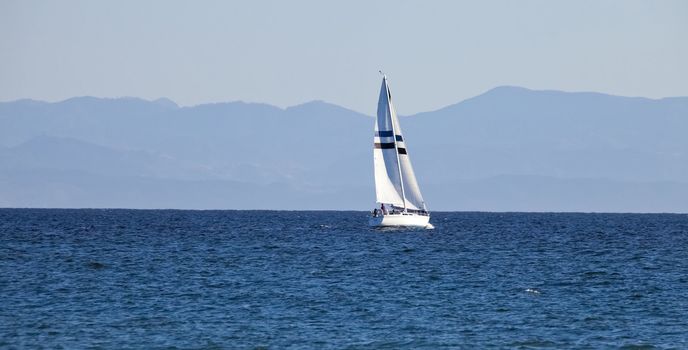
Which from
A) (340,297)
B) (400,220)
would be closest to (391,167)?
(400,220)

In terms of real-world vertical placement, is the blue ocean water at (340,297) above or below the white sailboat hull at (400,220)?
below

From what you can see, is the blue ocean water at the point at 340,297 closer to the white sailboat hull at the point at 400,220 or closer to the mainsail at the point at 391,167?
the white sailboat hull at the point at 400,220

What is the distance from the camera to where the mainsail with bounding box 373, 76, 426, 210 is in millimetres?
111006

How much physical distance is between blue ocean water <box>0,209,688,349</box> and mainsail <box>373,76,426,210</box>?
657 inches

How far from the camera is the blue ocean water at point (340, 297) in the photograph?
45.8 metres

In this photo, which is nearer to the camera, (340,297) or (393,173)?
(340,297)

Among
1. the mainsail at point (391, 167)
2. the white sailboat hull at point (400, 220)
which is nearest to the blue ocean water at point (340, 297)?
the white sailboat hull at point (400, 220)

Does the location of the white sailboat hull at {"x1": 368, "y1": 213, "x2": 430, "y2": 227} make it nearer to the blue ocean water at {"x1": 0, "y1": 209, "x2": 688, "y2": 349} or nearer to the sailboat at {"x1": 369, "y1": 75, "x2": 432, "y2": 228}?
the sailboat at {"x1": 369, "y1": 75, "x2": 432, "y2": 228}

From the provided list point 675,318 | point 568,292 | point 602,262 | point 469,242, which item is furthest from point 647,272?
point 469,242

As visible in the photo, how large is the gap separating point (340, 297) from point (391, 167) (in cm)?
5460

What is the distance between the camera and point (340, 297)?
5781 centimetres

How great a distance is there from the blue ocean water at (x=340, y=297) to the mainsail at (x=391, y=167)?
16.7 metres

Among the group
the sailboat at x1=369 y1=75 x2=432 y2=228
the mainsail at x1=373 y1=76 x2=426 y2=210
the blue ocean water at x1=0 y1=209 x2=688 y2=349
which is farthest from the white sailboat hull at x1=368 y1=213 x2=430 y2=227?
the blue ocean water at x1=0 y1=209 x2=688 y2=349

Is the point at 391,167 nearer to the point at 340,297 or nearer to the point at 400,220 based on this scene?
the point at 400,220
